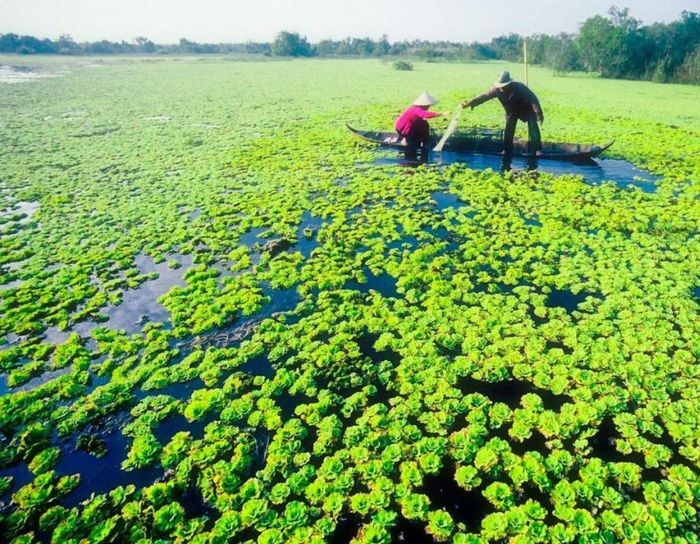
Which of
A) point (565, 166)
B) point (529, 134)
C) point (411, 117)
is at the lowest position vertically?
point (565, 166)

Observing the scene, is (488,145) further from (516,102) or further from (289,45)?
(289,45)

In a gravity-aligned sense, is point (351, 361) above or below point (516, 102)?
below

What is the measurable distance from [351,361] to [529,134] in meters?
9.06

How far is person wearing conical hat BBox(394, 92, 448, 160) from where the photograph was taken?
10945 millimetres

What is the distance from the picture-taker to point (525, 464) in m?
3.26

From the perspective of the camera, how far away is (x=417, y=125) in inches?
446

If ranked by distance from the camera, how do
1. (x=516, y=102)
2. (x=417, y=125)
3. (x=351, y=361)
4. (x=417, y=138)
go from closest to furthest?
(x=351, y=361)
(x=516, y=102)
(x=417, y=125)
(x=417, y=138)

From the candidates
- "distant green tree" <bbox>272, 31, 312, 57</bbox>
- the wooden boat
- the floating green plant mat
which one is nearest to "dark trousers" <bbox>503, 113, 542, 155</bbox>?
the wooden boat

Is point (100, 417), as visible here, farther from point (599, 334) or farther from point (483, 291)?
point (599, 334)

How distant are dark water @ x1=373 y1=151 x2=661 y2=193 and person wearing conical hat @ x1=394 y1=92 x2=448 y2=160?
0.38 meters

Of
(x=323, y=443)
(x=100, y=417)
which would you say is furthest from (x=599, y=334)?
(x=100, y=417)

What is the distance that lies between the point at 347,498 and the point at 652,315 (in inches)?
165

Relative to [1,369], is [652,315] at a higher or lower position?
higher

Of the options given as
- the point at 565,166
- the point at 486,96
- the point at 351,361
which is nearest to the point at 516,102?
the point at 486,96
